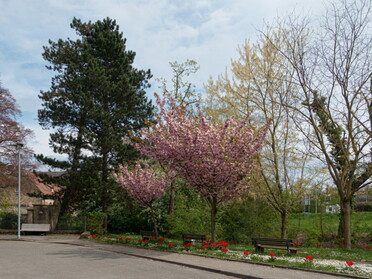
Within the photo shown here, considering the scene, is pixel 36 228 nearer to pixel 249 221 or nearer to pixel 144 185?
pixel 144 185

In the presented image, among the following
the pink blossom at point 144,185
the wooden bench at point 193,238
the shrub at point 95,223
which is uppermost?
the pink blossom at point 144,185

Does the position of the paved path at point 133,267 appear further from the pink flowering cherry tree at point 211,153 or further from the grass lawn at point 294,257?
the pink flowering cherry tree at point 211,153

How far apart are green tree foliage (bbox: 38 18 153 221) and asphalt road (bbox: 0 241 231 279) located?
12.2 m

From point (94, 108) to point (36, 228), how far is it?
9.22 metres

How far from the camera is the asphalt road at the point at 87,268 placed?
958 cm

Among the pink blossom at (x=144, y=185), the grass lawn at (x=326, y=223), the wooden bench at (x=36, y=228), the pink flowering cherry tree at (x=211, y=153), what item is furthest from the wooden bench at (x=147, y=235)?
the wooden bench at (x=36, y=228)

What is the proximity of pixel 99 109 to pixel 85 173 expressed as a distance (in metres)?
4.67

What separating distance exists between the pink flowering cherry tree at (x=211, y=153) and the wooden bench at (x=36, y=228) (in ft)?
46.3

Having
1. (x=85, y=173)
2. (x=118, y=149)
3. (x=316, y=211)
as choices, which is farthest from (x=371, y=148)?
(x=85, y=173)

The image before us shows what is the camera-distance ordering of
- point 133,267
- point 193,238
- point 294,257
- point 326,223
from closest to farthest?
point 133,267 → point 294,257 → point 193,238 → point 326,223

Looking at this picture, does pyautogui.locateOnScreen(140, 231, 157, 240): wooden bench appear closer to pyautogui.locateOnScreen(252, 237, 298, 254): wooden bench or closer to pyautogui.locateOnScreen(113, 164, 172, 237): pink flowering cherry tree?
pyautogui.locateOnScreen(113, 164, 172, 237): pink flowering cherry tree

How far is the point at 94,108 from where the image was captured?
82.6 feet

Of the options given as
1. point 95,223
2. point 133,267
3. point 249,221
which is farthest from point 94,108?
point 133,267

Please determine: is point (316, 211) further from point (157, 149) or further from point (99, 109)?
point (99, 109)
